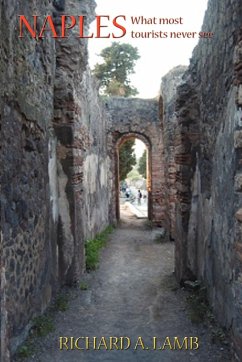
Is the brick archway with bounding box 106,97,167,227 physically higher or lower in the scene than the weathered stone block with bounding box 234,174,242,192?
higher

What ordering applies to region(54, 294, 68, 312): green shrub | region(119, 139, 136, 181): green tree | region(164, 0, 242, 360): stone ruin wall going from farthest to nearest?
region(119, 139, 136, 181): green tree, region(54, 294, 68, 312): green shrub, region(164, 0, 242, 360): stone ruin wall

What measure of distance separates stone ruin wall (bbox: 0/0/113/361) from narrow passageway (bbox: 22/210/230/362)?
1.39 feet

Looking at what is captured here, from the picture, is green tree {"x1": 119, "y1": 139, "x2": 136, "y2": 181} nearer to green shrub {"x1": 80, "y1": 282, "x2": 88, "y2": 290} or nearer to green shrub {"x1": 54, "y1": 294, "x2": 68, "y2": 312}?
green shrub {"x1": 80, "y1": 282, "x2": 88, "y2": 290}

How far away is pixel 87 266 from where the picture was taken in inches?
266

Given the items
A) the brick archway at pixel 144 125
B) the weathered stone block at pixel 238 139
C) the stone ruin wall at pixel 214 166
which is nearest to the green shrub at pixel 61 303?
the stone ruin wall at pixel 214 166

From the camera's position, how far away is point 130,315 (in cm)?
484

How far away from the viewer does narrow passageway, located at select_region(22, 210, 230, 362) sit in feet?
12.3

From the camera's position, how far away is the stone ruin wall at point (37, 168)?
11.3 feet

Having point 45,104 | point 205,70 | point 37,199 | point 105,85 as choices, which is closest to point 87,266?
point 37,199

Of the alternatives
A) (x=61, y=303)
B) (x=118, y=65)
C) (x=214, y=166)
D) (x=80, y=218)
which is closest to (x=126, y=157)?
(x=118, y=65)

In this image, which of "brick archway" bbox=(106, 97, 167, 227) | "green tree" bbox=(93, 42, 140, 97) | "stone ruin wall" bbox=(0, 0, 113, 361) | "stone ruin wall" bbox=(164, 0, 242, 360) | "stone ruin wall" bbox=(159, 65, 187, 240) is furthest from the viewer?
"green tree" bbox=(93, 42, 140, 97)

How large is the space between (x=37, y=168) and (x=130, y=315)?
2.37m

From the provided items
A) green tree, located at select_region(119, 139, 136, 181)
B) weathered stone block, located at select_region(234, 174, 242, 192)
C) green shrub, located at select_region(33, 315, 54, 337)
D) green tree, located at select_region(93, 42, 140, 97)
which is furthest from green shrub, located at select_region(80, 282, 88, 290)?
green tree, located at select_region(93, 42, 140, 97)

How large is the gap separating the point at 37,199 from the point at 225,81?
2598 millimetres
